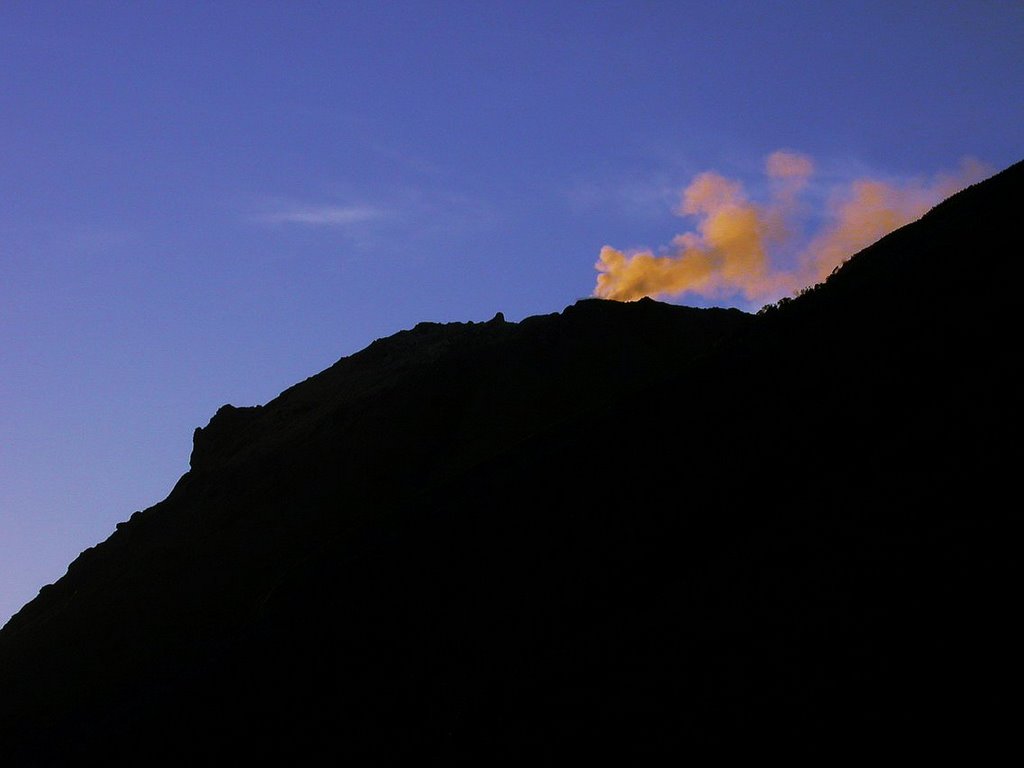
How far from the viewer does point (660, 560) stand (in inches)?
815

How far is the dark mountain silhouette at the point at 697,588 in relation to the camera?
518 inches

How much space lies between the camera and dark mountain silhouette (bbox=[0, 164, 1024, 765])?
518 inches

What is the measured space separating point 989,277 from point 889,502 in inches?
351

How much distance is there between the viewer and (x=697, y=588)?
17297mm

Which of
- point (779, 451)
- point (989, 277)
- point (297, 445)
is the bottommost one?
point (779, 451)

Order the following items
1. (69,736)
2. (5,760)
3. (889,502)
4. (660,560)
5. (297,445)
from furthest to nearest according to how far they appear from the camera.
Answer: (297,445)
(5,760)
(69,736)
(660,560)
(889,502)

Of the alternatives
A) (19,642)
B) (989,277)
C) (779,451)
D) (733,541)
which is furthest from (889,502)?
(19,642)

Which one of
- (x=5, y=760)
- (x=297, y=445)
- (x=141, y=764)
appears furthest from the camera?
(x=297, y=445)

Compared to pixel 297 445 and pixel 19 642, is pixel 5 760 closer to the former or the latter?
pixel 19 642

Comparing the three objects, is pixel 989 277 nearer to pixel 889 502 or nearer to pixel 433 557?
pixel 889 502

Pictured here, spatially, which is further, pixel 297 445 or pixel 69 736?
pixel 297 445

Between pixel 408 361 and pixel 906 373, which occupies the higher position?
pixel 408 361

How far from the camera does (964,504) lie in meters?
14.9

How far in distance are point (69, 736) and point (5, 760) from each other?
5545mm
